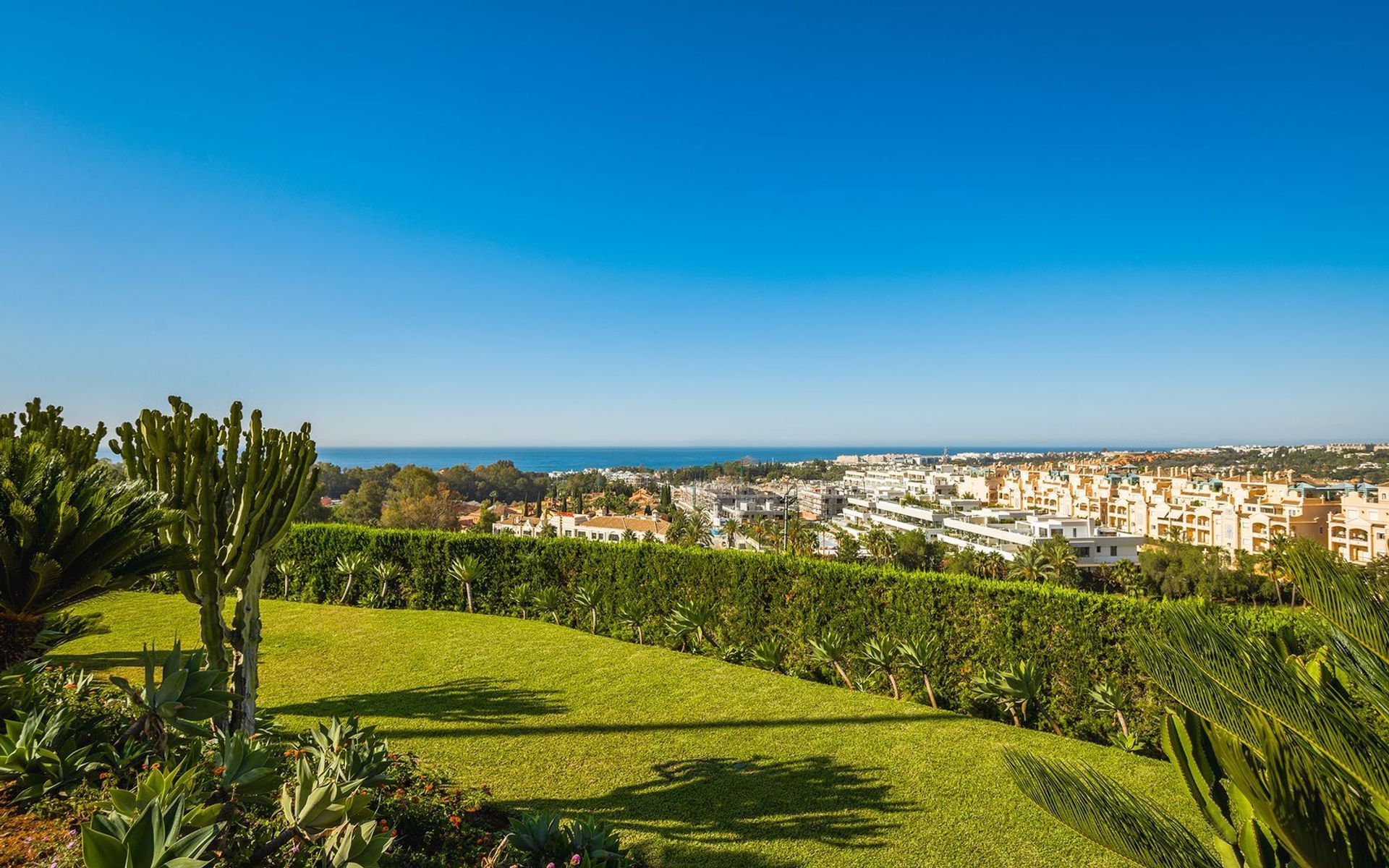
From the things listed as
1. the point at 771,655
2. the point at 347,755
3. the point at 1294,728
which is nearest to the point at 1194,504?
the point at 771,655

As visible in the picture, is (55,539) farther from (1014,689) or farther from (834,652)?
(1014,689)

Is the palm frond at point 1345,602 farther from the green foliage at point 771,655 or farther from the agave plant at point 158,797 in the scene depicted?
the green foliage at point 771,655

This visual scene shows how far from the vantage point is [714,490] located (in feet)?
285

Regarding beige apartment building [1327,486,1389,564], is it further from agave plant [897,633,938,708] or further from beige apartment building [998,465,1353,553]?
agave plant [897,633,938,708]

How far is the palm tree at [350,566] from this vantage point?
1312 centimetres

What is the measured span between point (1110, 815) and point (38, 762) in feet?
14.6

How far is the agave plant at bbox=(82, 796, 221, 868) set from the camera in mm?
1506

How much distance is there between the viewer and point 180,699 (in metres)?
2.70

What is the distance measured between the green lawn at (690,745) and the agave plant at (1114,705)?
0.40 metres

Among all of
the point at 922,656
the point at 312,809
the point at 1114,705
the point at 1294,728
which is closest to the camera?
the point at 1294,728

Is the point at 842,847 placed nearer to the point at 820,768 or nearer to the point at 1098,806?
the point at 820,768

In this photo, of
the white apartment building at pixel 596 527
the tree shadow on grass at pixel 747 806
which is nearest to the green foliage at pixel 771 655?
the tree shadow on grass at pixel 747 806

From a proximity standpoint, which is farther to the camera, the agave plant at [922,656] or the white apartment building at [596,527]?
the white apartment building at [596,527]

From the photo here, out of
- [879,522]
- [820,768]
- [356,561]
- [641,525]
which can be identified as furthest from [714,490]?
[820,768]
